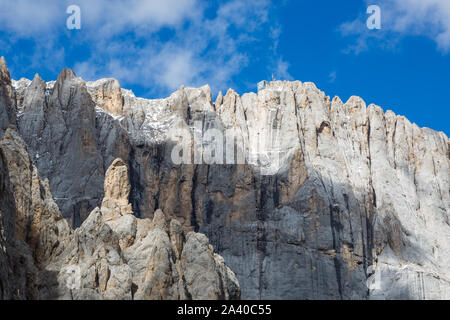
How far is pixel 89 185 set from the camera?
107375mm

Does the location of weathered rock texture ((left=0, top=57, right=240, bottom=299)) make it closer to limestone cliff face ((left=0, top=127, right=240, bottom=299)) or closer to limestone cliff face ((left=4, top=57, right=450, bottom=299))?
limestone cliff face ((left=0, top=127, right=240, bottom=299))

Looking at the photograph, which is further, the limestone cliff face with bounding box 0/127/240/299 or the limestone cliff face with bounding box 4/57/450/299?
the limestone cliff face with bounding box 4/57/450/299

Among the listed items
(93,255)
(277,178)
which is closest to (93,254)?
(93,255)

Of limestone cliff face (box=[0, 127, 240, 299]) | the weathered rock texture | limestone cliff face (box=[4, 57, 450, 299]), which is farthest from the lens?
limestone cliff face (box=[4, 57, 450, 299])

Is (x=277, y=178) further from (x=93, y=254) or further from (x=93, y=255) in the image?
(x=93, y=255)

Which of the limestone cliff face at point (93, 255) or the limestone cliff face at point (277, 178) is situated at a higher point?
the limestone cliff face at point (277, 178)

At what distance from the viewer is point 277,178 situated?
118 metres

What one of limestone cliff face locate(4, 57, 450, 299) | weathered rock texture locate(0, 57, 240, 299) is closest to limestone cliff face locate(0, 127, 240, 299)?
weathered rock texture locate(0, 57, 240, 299)

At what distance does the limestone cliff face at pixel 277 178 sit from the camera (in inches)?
4289

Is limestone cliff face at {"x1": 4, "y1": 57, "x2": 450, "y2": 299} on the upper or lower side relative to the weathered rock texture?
upper

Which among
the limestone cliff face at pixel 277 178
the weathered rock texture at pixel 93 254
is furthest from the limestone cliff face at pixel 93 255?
the limestone cliff face at pixel 277 178

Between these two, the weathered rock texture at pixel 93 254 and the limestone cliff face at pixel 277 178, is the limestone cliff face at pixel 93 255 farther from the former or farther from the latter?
the limestone cliff face at pixel 277 178

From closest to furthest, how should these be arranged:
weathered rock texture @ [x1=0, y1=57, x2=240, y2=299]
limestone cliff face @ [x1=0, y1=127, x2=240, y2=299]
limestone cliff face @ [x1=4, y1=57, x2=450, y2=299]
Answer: weathered rock texture @ [x1=0, y1=57, x2=240, y2=299], limestone cliff face @ [x1=0, y1=127, x2=240, y2=299], limestone cliff face @ [x1=4, y1=57, x2=450, y2=299]

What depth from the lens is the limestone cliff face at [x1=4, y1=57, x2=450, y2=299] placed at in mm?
108938
